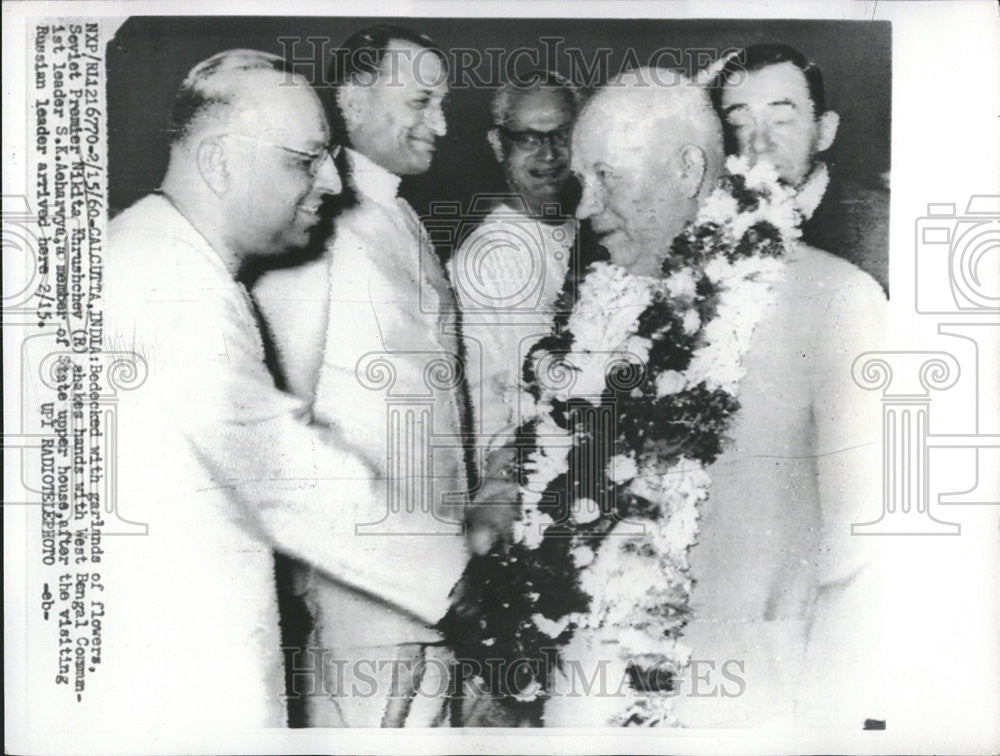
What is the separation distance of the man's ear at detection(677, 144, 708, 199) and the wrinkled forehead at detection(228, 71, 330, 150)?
793 millimetres

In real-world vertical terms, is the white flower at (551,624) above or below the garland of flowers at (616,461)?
below

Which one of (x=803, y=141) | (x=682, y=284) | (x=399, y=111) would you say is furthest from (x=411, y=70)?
(x=803, y=141)

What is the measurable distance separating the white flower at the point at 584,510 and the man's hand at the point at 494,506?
0.13m

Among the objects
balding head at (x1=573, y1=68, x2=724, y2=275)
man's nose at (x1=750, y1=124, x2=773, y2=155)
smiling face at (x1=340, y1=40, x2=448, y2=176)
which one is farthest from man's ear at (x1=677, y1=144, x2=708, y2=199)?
smiling face at (x1=340, y1=40, x2=448, y2=176)

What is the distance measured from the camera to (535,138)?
1.66m

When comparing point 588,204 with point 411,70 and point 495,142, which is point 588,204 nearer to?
point 495,142

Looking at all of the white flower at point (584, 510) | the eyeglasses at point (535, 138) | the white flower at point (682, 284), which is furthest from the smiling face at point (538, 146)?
the white flower at point (584, 510)

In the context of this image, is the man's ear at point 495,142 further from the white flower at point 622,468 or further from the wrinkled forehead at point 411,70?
the white flower at point 622,468

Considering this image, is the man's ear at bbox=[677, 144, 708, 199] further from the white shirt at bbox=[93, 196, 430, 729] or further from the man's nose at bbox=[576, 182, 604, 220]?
the white shirt at bbox=[93, 196, 430, 729]

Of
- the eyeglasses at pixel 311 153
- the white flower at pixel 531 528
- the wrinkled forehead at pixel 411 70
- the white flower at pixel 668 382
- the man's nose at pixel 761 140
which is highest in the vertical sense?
the wrinkled forehead at pixel 411 70

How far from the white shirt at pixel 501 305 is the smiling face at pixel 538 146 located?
3.1 inches

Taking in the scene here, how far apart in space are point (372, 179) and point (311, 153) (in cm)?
14

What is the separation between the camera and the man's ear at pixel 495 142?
1.65 metres

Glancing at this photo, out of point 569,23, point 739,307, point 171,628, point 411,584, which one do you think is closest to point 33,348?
point 171,628
